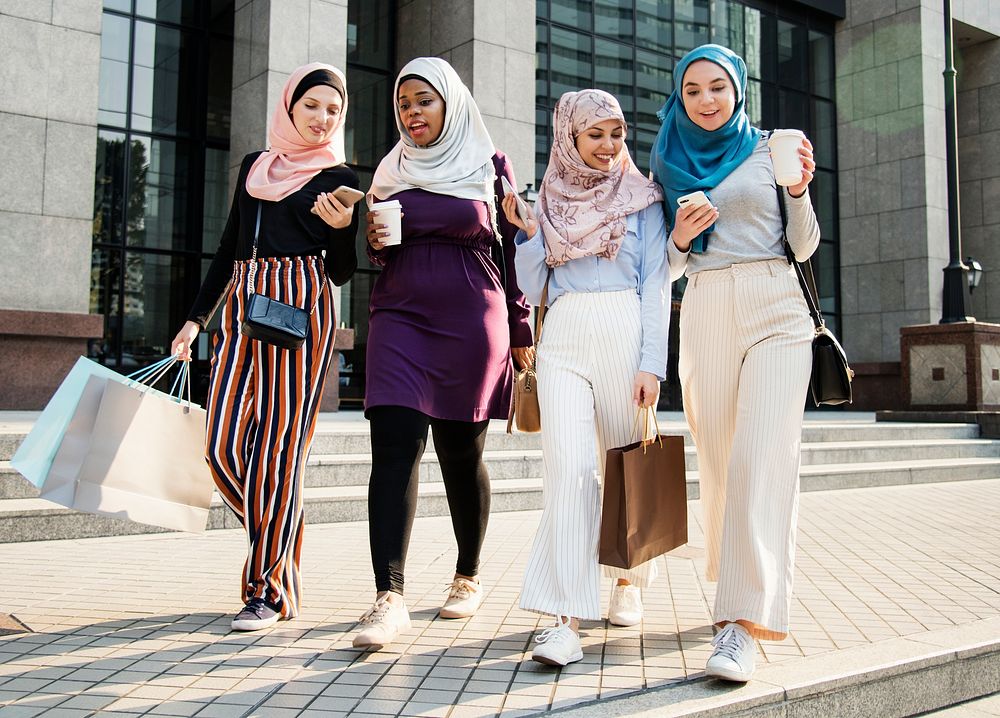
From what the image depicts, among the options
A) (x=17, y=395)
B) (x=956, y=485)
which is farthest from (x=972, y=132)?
(x=17, y=395)

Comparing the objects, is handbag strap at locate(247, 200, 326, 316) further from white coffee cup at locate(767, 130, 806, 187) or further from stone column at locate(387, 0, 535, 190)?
stone column at locate(387, 0, 535, 190)

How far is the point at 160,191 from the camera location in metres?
14.5

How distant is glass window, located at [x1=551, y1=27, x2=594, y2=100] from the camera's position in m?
17.0

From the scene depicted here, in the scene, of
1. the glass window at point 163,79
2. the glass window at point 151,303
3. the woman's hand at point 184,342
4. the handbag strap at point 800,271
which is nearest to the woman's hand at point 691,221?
the handbag strap at point 800,271

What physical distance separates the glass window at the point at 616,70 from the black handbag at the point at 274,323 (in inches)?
589

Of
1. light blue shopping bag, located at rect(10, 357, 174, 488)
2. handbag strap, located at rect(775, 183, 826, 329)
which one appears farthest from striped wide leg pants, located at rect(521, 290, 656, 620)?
light blue shopping bag, located at rect(10, 357, 174, 488)

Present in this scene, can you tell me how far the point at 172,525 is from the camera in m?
3.78

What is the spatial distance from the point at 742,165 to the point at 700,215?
1.09 feet

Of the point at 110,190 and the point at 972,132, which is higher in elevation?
the point at 972,132

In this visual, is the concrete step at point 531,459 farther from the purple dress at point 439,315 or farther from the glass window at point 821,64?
the glass window at point 821,64

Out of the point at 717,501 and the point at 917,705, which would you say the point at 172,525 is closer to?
the point at 717,501

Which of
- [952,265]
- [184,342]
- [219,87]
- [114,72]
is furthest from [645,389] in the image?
[952,265]

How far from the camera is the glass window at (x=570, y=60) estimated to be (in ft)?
55.9

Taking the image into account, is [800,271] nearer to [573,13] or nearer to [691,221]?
[691,221]
